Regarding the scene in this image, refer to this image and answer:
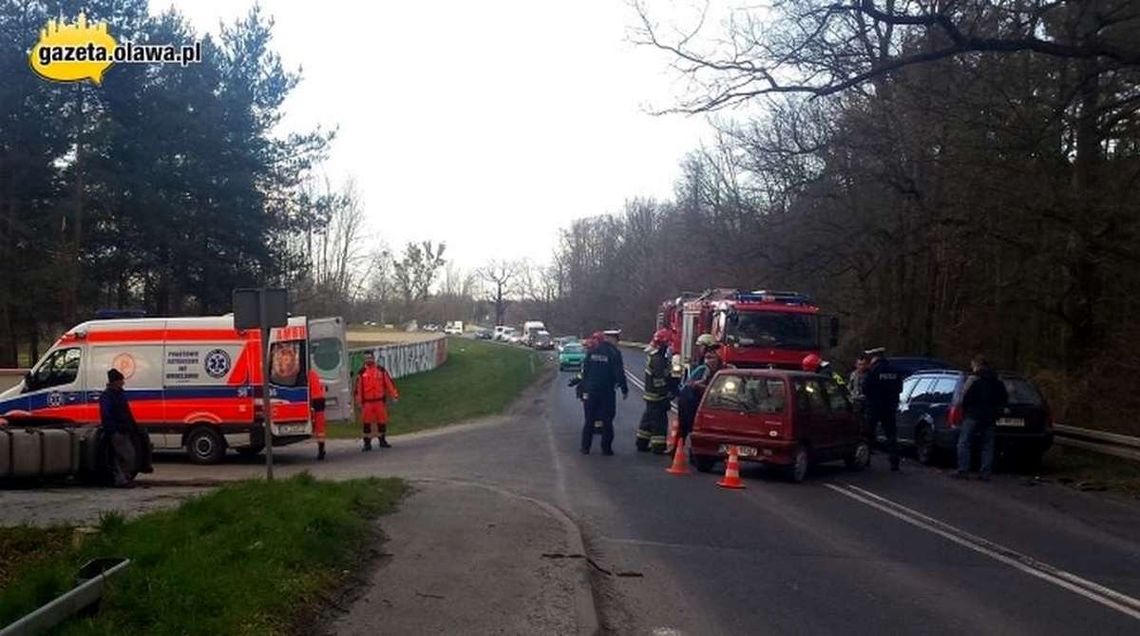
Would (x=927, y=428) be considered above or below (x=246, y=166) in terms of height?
below

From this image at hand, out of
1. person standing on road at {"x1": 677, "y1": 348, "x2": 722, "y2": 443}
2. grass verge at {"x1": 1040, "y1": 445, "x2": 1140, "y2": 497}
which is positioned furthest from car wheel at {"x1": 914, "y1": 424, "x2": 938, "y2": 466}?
person standing on road at {"x1": 677, "y1": 348, "x2": 722, "y2": 443}

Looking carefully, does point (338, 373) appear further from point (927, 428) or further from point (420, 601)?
point (420, 601)

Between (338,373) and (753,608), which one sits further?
(338,373)

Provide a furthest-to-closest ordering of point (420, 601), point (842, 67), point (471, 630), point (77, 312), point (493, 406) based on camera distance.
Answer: point (77, 312)
point (493, 406)
point (842, 67)
point (420, 601)
point (471, 630)

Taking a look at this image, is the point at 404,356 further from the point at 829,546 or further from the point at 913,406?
the point at 829,546

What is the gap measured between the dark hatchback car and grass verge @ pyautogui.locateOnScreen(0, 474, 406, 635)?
11239 millimetres

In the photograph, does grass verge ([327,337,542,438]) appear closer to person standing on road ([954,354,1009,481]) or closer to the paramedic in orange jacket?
the paramedic in orange jacket

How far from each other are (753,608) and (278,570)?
3.30 meters

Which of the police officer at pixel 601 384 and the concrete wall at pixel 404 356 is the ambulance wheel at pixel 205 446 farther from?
the concrete wall at pixel 404 356

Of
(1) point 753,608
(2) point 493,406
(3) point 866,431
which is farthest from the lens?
(2) point 493,406

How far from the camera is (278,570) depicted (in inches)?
299

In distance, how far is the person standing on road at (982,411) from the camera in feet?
55.9

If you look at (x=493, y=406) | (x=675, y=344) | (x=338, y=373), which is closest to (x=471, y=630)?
(x=338, y=373)

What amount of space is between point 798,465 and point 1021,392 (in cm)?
517
